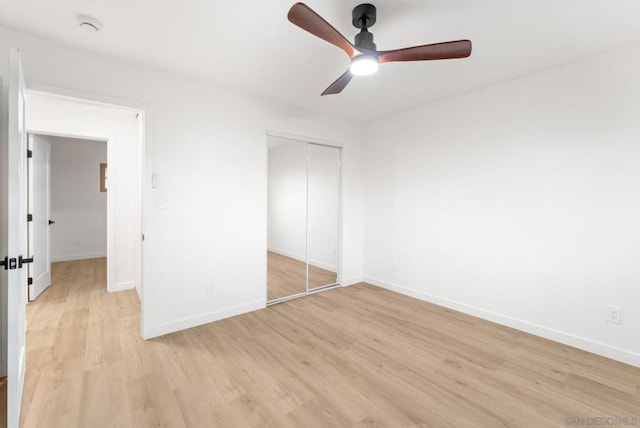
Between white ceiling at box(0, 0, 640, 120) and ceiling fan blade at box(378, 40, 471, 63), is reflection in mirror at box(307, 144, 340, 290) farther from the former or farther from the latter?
ceiling fan blade at box(378, 40, 471, 63)

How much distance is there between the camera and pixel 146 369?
2.22 meters

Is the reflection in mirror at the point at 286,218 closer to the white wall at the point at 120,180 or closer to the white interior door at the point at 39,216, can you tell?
the white wall at the point at 120,180

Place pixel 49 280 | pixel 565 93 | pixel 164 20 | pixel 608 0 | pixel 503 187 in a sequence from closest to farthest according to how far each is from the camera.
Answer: pixel 608 0 < pixel 164 20 < pixel 565 93 < pixel 503 187 < pixel 49 280

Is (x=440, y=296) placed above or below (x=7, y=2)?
below

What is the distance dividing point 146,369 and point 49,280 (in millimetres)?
3275


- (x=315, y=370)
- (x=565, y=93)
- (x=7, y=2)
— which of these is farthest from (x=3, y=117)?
(x=565, y=93)

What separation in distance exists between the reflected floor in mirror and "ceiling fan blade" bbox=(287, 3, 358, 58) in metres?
2.71

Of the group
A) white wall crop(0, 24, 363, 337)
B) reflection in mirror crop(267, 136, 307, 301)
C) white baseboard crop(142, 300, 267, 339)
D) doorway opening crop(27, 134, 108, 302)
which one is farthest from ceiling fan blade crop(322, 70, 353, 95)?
doorway opening crop(27, 134, 108, 302)

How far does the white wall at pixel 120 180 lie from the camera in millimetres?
3811

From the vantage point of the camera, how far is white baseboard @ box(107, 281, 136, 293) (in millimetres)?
4012

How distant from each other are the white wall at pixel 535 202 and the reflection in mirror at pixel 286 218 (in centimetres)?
138

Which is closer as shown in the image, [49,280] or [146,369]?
[146,369]

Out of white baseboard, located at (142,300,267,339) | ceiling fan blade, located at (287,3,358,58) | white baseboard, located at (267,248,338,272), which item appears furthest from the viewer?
white baseboard, located at (267,248,338,272)

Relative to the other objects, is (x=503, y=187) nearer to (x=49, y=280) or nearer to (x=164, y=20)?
(x=164, y=20)
